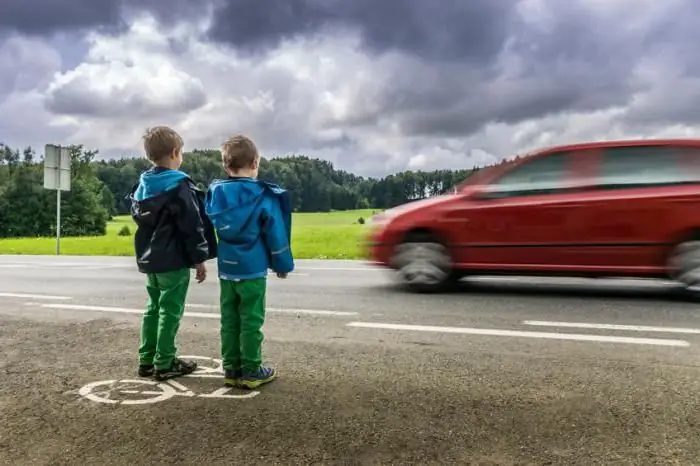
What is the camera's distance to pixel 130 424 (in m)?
3.13

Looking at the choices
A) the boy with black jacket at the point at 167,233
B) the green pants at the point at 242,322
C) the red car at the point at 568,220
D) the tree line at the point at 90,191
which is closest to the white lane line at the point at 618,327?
the red car at the point at 568,220

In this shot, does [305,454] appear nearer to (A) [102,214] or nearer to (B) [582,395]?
(B) [582,395]

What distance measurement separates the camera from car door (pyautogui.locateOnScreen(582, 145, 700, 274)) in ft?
22.6

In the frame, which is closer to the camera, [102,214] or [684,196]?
[684,196]

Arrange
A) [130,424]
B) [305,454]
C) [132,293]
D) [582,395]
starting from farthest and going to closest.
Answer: [132,293] → [582,395] → [130,424] → [305,454]

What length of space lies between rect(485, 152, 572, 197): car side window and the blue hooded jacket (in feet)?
14.4

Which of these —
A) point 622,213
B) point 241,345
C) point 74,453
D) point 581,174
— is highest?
point 581,174

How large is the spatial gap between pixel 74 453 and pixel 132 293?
5685mm

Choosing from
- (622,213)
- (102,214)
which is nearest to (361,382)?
(622,213)

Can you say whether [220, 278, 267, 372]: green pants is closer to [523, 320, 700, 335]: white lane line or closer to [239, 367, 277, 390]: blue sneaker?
[239, 367, 277, 390]: blue sneaker

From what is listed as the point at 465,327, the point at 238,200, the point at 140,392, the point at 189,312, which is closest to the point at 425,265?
the point at 465,327

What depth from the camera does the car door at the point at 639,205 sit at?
22.6 ft

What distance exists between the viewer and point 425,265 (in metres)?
7.74

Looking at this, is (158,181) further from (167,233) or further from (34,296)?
(34,296)
